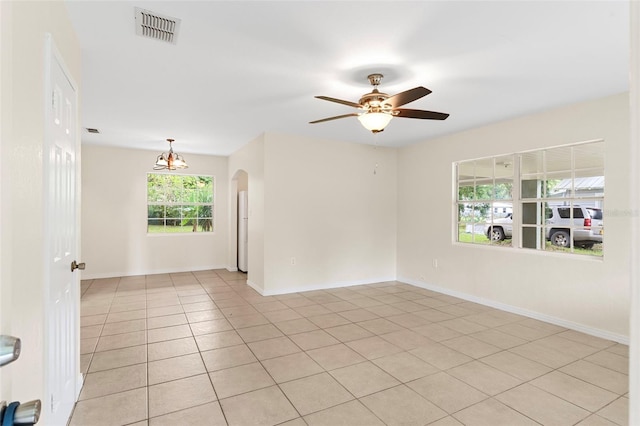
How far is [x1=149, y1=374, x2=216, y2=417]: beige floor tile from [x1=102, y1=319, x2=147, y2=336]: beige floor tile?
4.88 ft

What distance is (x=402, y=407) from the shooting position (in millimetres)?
2332

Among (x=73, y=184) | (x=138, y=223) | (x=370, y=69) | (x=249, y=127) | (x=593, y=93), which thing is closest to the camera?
(x=73, y=184)

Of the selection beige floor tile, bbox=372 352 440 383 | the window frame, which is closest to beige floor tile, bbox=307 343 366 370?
beige floor tile, bbox=372 352 440 383

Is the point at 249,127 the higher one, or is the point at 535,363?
the point at 249,127

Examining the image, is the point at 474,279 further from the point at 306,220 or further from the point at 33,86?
the point at 33,86

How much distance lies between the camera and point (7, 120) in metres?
0.82

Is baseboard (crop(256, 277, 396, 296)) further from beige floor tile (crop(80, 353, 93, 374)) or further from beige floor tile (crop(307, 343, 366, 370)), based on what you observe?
beige floor tile (crop(80, 353, 93, 374))

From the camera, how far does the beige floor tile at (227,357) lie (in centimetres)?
293

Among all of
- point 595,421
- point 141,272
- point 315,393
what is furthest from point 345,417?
point 141,272

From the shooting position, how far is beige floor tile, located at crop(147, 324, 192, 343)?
3.55 metres

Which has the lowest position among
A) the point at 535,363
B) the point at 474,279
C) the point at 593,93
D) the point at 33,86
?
the point at 535,363

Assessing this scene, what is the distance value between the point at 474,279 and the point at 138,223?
20.8 ft

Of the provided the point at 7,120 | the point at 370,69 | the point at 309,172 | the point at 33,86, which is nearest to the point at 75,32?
the point at 33,86

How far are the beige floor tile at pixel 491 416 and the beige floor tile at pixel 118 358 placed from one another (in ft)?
8.90
